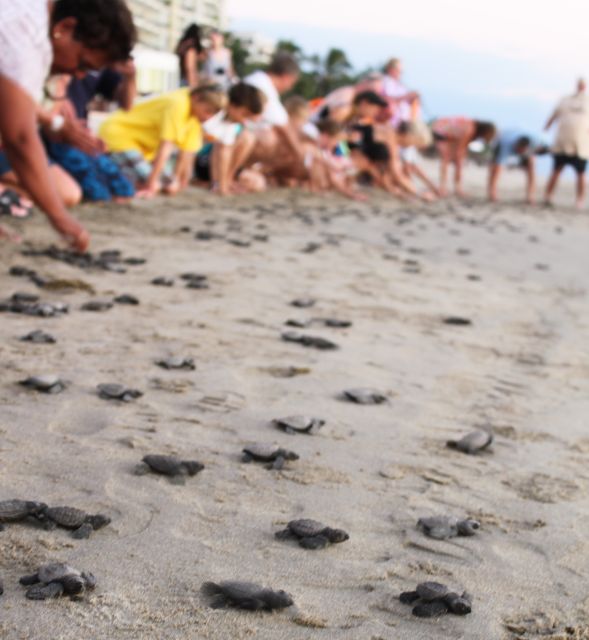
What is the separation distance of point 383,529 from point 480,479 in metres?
0.51

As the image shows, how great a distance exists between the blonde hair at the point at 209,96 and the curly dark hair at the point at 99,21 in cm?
453

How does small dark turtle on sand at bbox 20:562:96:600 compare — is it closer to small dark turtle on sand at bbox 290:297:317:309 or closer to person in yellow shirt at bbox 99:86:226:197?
small dark turtle on sand at bbox 290:297:317:309

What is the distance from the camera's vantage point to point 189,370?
3.50m

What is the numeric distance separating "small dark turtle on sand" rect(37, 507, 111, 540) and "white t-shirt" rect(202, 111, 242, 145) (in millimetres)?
7625

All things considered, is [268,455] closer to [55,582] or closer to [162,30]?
[55,582]

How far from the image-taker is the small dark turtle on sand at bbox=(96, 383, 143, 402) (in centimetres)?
307

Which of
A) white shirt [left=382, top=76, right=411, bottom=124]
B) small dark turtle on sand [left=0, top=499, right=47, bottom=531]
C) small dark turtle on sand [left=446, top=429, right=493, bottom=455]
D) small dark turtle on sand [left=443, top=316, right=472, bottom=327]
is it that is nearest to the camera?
small dark turtle on sand [left=0, top=499, right=47, bottom=531]

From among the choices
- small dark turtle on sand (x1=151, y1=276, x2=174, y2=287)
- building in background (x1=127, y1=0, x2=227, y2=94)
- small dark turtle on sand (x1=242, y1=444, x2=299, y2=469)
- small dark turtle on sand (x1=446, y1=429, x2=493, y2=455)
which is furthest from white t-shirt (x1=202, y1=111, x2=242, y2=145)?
small dark turtle on sand (x1=242, y1=444, x2=299, y2=469)

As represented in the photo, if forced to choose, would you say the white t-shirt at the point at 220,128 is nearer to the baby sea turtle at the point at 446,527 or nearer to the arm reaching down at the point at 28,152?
the arm reaching down at the point at 28,152

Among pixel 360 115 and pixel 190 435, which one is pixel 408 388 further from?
pixel 360 115

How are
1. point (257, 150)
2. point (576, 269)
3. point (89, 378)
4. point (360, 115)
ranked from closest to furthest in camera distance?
1. point (89, 378)
2. point (576, 269)
3. point (257, 150)
4. point (360, 115)

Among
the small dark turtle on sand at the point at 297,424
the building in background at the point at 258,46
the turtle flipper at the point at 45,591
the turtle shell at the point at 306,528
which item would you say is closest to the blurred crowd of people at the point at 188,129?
the small dark turtle on sand at the point at 297,424

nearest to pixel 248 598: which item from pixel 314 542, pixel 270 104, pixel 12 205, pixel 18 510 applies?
pixel 314 542

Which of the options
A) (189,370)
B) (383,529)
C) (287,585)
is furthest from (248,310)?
(287,585)
